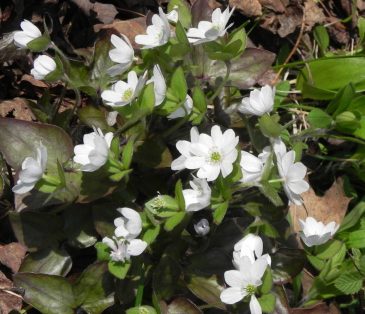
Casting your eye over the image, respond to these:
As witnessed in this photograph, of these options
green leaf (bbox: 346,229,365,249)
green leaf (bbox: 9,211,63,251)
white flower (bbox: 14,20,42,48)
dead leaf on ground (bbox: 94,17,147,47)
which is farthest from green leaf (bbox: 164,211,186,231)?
dead leaf on ground (bbox: 94,17,147,47)

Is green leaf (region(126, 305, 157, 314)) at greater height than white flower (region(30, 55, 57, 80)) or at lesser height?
lesser

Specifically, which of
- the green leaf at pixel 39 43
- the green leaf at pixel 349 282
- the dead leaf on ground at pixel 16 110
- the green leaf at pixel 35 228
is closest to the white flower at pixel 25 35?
the green leaf at pixel 39 43

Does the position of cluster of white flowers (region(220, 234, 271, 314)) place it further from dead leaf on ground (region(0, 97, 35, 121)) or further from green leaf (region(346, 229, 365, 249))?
dead leaf on ground (region(0, 97, 35, 121))

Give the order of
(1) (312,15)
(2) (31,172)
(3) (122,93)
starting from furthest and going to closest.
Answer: (1) (312,15) → (3) (122,93) → (2) (31,172)

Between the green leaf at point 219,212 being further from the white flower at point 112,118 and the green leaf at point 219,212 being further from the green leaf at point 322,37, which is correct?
the green leaf at point 322,37

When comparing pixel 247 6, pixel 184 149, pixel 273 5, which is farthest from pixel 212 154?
pixel 273 5

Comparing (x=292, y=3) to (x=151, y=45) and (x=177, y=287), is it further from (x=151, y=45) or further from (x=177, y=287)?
(x=177, y=287)

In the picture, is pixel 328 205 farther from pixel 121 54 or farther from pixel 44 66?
pixel 44 66
